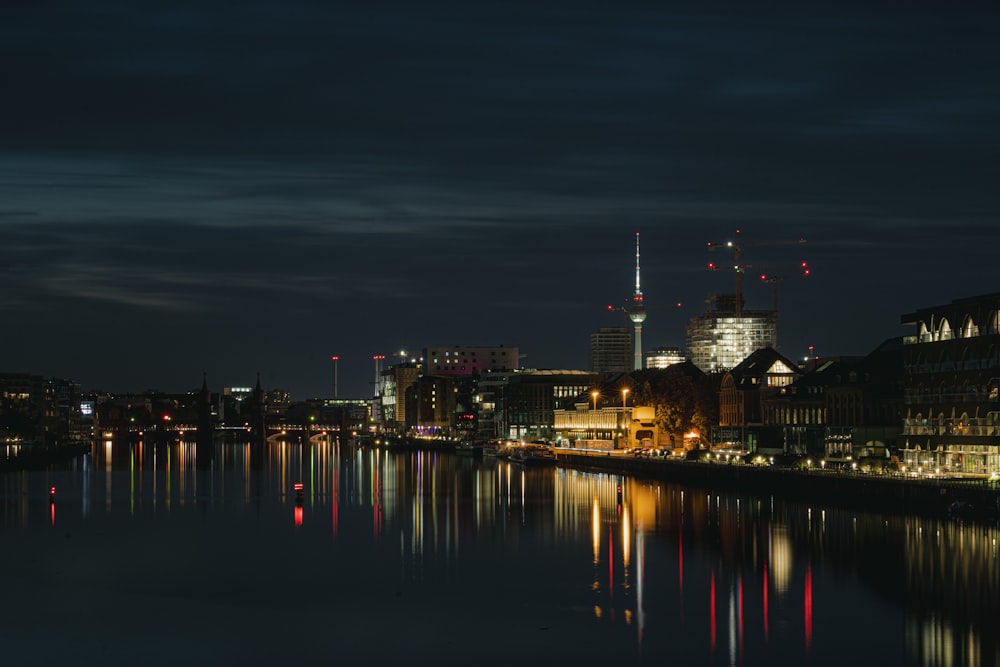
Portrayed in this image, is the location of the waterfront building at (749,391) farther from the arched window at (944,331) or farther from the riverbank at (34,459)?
the riverbank at (34,459)

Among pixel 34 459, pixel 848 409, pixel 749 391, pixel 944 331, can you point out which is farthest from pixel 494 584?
pixel 34 459

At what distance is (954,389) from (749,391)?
61025mm

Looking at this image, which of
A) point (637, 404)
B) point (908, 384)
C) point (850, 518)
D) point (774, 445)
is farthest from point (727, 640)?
point (637, 404)

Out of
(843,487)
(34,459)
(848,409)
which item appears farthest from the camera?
(34,459)

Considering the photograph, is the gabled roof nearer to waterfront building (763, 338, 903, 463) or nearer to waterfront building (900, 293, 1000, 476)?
waterfront building (763, 338, 903, 463)

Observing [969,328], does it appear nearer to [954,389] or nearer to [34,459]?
[954,389]

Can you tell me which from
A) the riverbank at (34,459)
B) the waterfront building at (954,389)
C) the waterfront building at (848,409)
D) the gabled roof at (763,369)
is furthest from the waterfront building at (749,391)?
the riverbank at (34,459)

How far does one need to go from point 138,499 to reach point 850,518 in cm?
5203

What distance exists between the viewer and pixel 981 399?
83.4m

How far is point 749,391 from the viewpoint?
148 meters

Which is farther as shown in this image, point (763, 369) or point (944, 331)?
point (763, 369)

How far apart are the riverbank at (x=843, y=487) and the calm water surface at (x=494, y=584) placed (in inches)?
79.8

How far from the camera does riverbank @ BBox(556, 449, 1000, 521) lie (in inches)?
2827

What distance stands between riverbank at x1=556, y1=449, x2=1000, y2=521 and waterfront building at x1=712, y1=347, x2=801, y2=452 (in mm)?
15718
